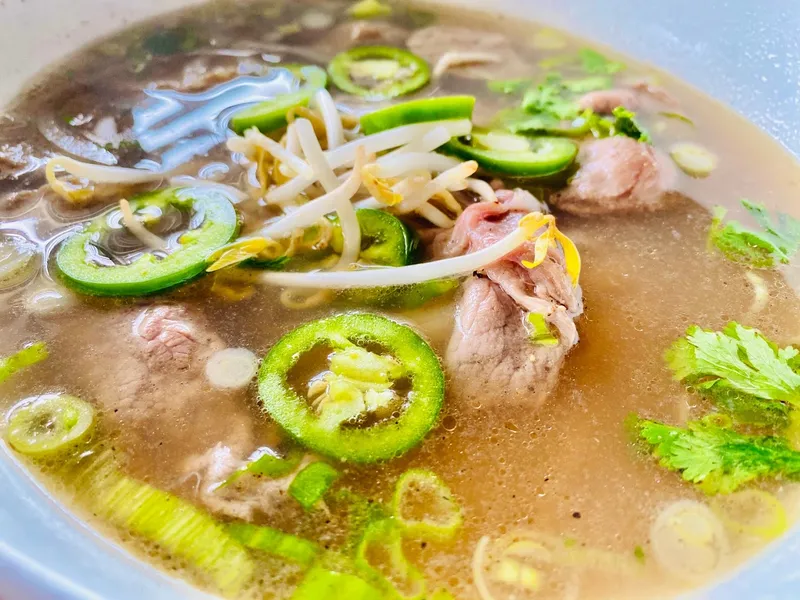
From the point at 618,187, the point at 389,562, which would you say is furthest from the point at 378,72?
the point at 389,562

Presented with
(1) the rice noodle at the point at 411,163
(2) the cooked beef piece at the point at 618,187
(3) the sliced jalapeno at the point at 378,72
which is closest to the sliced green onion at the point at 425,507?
(1) the rice noodle at the point at 411,163

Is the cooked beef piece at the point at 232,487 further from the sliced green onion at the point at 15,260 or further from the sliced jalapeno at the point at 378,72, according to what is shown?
the sliced jalapeno at the point at 378,72

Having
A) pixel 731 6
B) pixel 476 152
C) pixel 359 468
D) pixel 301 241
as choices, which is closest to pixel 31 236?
pixel 301 241

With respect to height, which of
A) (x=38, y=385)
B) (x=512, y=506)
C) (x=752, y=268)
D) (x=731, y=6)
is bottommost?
(x=38, y=385)

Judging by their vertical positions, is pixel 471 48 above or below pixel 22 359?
above

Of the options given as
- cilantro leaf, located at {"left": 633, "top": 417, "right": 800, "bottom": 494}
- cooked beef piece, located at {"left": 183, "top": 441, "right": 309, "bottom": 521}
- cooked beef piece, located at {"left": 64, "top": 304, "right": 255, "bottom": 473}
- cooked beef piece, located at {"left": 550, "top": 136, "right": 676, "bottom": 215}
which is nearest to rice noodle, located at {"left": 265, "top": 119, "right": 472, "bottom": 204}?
cooked beef piece, located at {"left": 550, "top": 136, "right": 676, "bottom": 215}

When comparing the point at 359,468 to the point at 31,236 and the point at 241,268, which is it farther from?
the point at 31,236

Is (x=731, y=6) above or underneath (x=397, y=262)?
above

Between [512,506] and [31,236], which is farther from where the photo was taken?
[31,236]

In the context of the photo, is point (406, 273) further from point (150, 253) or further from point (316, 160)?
point (150, 253)
